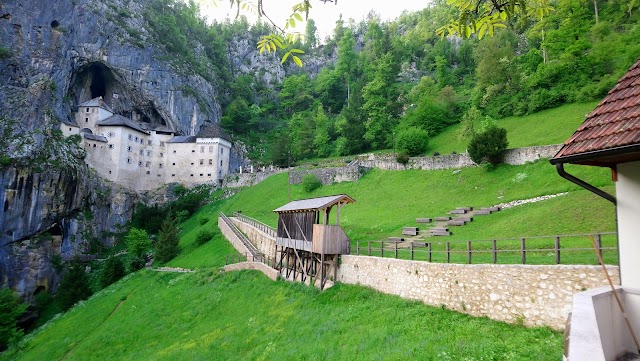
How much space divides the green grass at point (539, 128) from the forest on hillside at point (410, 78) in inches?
59.6

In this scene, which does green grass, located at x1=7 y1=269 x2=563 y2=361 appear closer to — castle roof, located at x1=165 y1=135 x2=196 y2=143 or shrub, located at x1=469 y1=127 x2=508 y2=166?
shrub, located at x1=469 y1=127 x2=508 y2=166

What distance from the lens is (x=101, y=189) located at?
2191 inches

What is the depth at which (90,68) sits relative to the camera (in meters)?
61.8

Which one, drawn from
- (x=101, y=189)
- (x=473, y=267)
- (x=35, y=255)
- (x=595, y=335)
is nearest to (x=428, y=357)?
(x=473, y=267)

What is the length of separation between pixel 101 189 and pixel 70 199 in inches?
189

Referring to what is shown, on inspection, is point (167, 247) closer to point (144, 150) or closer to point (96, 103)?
point (144, 150)

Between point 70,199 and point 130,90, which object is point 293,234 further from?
point 130,90

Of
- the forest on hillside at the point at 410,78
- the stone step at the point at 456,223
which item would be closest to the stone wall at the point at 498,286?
the stone step at the point at 456,223

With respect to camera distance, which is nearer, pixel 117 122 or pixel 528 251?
pixel 528 251

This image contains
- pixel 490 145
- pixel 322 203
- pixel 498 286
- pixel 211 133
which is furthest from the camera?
pixel 211 133

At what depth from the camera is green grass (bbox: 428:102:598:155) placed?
35250 millimetres

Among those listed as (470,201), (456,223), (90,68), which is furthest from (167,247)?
(90,68)

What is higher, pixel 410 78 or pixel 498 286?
pixel 410 78

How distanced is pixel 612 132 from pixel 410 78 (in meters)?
80.2
